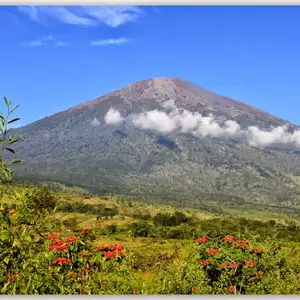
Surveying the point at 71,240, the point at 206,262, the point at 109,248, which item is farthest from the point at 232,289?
the point at 71,240

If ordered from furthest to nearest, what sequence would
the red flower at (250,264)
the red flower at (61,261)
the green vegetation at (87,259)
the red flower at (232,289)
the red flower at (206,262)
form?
the red flower at (206,262), the red flower at (250,264), the red flower at (232,289), the red flower at (61,261), the green vegetation at (87,259)

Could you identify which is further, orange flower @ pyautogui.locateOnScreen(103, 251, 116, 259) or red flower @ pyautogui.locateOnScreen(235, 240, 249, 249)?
red flower @ pyautogui.locateOnScreen(235, 240, 249, 249)

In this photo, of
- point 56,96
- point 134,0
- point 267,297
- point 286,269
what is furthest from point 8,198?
point 286,269

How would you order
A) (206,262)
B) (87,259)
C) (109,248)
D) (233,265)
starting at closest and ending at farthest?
(87,259), (109,248), (233,265), (206,262)

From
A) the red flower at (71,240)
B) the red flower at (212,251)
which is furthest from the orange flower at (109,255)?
the red flower at (212,251)

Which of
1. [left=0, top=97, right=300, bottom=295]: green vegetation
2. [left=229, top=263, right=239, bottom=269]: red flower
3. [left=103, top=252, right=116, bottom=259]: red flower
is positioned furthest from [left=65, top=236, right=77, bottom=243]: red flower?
[left=229, top=263, right=239, bottom=269]: red flower

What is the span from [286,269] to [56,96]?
3549 millimetres

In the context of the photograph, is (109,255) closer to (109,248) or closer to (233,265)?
(109,248)

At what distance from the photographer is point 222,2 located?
299cm

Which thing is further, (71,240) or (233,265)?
(233,265)

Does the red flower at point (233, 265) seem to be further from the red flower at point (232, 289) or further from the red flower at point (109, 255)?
the red flower at point (109, 255)

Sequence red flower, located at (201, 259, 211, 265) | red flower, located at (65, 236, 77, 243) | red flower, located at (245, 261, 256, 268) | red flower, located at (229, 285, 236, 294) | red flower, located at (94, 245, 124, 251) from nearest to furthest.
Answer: red flower, located at (65, 236, 77, 243) < red flower, located at (94, 245, 124, 251) < red flower, located at (229, 285, 236, 294) < red flower, located at (245, 261, 256, 268) < red flower, located at (201, 259, 211, 265)

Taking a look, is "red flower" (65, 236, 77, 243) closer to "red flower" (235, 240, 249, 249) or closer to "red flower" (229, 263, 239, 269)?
"red flower" (229, 263, 239, 269)

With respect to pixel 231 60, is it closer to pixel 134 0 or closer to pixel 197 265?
pixel 197 265
